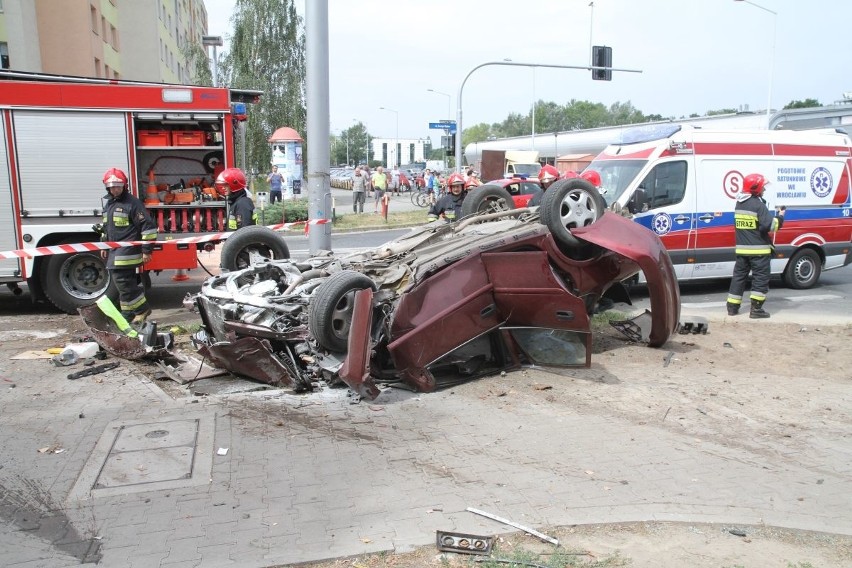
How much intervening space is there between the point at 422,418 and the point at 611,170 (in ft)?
21.2

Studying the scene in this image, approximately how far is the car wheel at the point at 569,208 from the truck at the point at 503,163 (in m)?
27.1

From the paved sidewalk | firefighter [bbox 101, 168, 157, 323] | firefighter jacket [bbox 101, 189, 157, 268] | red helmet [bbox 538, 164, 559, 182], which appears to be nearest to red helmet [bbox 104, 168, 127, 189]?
firefighter [bbox 101, 168, 157, 323]

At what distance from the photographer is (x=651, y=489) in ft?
13.6

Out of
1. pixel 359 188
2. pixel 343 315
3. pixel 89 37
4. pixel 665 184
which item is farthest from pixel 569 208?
pixel 89 37

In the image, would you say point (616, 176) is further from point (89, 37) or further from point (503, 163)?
point (89, 37)

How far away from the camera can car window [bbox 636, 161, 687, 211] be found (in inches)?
388

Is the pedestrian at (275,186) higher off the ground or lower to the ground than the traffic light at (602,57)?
lower

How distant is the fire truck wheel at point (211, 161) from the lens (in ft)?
35.0

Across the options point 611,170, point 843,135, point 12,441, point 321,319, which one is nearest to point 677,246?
point 611,170

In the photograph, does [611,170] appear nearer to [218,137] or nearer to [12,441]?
[218,137]

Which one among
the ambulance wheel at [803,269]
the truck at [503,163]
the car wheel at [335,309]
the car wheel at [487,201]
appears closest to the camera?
the car wheel at [335,309]

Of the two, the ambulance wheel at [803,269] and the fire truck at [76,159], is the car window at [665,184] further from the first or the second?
the fire truck at [76,159]

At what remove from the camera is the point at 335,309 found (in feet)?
17.8

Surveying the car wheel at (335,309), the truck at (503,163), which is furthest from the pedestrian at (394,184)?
the car wheel at (335,309)
